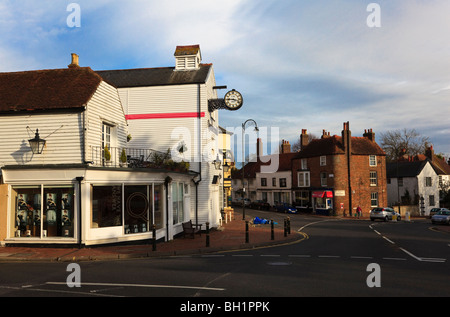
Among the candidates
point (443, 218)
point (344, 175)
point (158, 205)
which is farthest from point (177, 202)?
point (344, 175)

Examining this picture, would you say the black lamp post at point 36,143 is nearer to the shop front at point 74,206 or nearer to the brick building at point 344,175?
the shop front at point 74,206

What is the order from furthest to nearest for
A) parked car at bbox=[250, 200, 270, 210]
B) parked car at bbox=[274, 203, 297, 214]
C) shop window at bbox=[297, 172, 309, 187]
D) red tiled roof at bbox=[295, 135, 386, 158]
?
parked car at bbox=[250, 200, 270, 210]
shop window at bbox=[297, 172, 309, 187]
parked car at bbox=[274, 203, 297, 214]
red tiled roof at bbox=[295, 135, 386, 158]

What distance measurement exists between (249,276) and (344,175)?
38.4m

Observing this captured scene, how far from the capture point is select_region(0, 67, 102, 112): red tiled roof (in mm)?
16125

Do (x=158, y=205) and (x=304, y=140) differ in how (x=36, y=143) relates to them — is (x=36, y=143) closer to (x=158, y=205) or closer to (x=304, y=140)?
(x=158, y=205)

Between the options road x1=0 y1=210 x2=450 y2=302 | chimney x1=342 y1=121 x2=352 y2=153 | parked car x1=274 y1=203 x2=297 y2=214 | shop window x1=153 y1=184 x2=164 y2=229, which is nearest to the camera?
road x1=0 y1=210 x2=450 y2=302

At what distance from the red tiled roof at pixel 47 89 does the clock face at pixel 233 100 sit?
8.68 m

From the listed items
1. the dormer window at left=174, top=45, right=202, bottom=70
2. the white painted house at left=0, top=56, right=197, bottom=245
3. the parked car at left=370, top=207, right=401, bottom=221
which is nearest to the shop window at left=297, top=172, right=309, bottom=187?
the parked car at left=370, top=207, right=401, bottom=221

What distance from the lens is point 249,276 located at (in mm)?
9867

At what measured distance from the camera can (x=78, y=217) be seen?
1529 centimetres

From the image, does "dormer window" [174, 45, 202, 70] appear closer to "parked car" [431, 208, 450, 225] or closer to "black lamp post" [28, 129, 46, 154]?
"black lamp post" [28, 129, 46, 154]

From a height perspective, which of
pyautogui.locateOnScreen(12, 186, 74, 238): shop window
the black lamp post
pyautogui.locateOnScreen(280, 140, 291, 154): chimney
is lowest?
pyautogui.locateOnScreen(12, 186, 74, 238): shop window

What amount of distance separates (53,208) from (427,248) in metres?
17.0
